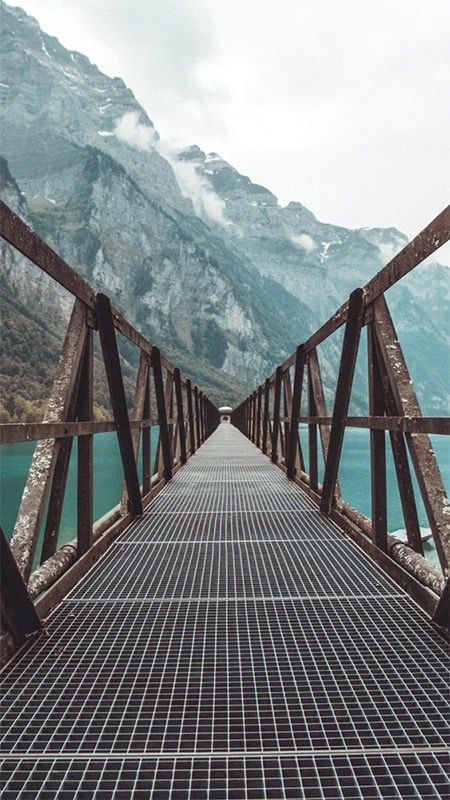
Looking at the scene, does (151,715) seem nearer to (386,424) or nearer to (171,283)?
(386,424)

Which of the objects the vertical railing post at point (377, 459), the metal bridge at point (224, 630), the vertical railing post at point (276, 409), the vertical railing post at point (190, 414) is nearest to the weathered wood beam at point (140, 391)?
the metal bridge at point (224, 630)

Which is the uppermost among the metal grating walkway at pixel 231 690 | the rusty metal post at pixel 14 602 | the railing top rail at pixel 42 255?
the railing top rail at pixel 42 255

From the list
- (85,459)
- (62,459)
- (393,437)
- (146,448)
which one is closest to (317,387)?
(146,448)

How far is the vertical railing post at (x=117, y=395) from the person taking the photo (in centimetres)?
333

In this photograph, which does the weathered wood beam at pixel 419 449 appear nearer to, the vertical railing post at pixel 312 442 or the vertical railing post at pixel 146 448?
the vertical railing post at pixel 312 442

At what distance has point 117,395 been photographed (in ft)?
12.7

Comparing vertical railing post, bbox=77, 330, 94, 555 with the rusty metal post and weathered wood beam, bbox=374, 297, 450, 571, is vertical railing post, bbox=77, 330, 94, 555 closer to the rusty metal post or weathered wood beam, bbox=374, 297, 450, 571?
the rusty metal post

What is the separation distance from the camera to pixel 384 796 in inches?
50.4

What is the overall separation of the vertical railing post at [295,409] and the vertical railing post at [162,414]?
1456mm

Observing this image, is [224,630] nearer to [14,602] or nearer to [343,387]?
[14,602]

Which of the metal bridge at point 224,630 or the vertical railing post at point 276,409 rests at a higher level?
the vertical railing post at point 276,409

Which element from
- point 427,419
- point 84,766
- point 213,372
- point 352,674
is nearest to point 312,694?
point 352,674

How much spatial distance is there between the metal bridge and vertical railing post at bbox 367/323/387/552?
0.04 ft

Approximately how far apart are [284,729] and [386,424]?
1.67 m
